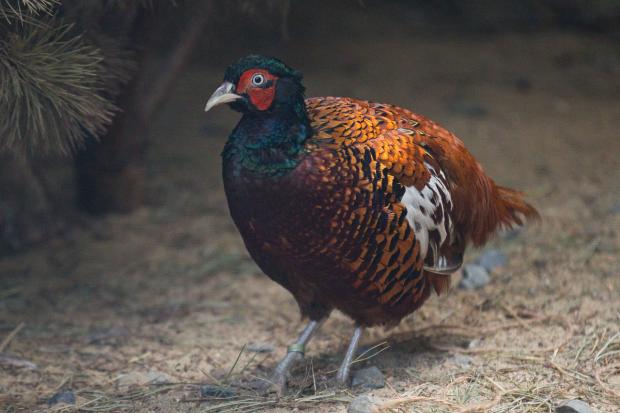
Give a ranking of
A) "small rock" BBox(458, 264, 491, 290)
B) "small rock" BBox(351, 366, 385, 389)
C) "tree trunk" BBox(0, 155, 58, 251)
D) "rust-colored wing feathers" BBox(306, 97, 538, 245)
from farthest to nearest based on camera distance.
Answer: "tree trunk" BBox(0, 155, 58, 251)
"small rock" BBox(458, 264, 491, 290)
"small rock" BBox(351, 366, 385, 389)
"rust-colored wing feathers" BBox(306, 97, 538, 245)

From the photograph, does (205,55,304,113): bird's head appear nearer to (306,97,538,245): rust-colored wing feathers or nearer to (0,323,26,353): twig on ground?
(306,97,538,245): rust-colored wing feathers

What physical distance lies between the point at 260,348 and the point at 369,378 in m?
0.67

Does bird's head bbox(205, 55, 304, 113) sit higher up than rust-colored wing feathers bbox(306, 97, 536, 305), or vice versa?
bird's head bbox(205, 55, 304, 113)

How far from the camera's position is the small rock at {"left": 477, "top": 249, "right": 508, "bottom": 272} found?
4.16 m

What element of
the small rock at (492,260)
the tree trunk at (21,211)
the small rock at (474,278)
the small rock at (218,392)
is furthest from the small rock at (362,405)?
the tree trunk at (21,211)

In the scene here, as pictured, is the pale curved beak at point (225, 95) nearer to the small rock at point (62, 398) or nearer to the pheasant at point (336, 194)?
the pheasant at point (336, 194)

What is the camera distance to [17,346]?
361 cm

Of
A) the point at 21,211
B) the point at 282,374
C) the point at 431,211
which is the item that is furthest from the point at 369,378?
the point at 21,211

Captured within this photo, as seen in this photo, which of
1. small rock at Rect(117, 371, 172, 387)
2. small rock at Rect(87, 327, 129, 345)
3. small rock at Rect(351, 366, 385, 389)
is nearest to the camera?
small rock at Rect(351, 366, 385, 389)

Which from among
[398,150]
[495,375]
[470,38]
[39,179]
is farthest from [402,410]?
[470,38]

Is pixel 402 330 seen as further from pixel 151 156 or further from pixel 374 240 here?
pixel 151 156

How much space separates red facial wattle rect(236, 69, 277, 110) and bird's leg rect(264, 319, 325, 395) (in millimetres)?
1012

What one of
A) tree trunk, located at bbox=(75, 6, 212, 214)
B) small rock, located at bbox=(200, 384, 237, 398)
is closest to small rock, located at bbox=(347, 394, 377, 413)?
small rock, located at bbox=(200, 384, 237, 398)

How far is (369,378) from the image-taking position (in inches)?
122
